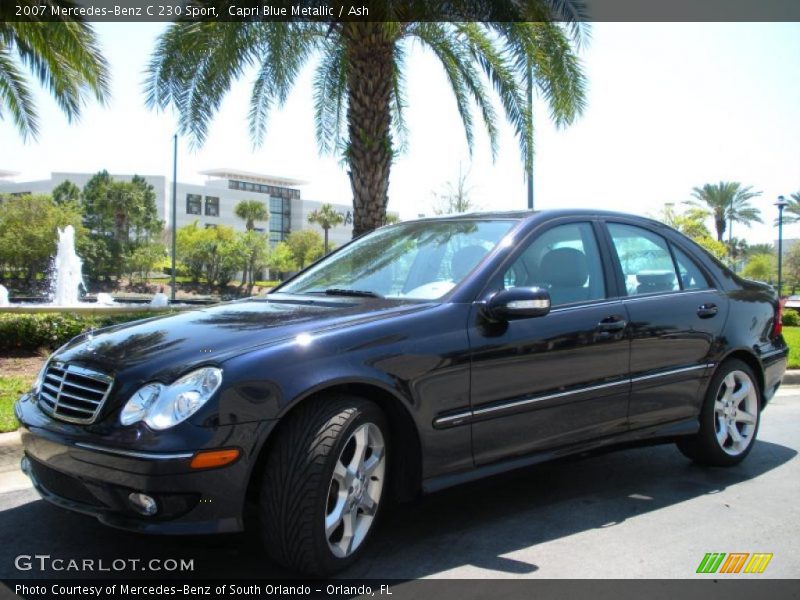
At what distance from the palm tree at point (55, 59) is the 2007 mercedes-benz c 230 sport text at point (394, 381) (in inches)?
311

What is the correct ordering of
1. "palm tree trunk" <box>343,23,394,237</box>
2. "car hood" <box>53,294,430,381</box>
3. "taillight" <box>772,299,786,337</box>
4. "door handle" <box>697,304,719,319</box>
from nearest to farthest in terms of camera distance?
"car hood" <box>53,294,430,381</box>
"door handle" <box>697,304,719,319</box>
"taillight" <box>772,299,786,337</box>
"palm tree trunk" <box>343,23,394,237</box>

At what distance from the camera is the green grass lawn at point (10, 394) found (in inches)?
202

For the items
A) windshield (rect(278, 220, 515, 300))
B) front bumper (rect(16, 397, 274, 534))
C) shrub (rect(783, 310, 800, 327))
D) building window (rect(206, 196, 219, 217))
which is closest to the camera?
front bumper (rect(16, 397, 274, 534))

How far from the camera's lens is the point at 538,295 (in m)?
3.54

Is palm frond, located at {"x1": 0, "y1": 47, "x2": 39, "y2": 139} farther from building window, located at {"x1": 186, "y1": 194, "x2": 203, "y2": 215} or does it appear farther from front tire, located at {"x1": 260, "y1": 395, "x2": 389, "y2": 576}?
building window, located at {"x1": 186, "y1": 194, "x2": 203, "y2": 215}

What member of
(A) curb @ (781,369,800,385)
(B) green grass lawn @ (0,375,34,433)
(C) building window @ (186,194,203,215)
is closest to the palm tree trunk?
(B) green grass lawn @ (0,375,34,433)

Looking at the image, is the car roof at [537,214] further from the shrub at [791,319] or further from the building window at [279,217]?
the building window at [279,217]

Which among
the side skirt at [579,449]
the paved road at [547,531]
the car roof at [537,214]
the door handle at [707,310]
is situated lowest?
the paved road at [547,531]

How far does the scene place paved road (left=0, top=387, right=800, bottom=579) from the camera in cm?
331

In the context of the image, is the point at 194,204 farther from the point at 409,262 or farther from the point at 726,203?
the point at 409,262

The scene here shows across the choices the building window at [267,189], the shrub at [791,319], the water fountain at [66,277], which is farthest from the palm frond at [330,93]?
the building window at [267,189]

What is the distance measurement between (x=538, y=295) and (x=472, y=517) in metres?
1.28

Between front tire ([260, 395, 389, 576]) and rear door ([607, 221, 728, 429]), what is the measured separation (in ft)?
6.05

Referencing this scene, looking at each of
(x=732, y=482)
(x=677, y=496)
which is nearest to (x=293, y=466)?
(x=677, y=496)
